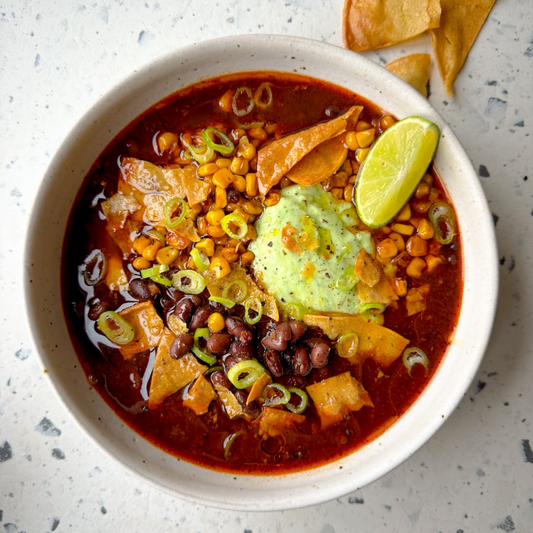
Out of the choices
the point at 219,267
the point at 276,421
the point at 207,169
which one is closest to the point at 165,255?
the point at 219,267

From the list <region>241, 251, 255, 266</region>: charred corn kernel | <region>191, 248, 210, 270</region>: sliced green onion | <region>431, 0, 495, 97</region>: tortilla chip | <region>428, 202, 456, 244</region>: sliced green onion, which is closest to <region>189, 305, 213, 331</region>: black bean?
<region>191, 248, 210, 270</region>: sliced green onion

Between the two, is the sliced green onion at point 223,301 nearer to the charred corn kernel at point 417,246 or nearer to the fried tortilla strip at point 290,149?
the fried tortilla strip at point 290,149

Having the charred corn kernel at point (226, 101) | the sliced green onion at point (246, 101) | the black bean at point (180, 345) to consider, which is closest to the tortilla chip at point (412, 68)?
the sliced green onion at point (246, 101)

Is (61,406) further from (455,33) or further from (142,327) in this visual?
(455,33)

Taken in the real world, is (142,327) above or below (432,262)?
above

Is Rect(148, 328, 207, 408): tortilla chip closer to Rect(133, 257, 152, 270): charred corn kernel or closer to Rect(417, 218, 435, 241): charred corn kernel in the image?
Rect(133, 257, 152, 270): charred corn kernel

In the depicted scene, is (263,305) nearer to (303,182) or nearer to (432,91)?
(303,182)

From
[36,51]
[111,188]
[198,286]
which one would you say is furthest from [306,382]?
[36,51]
